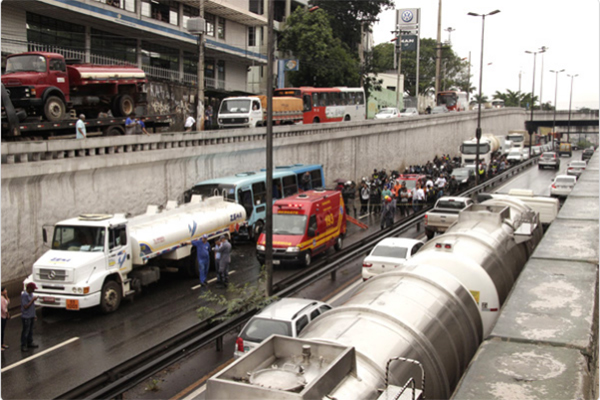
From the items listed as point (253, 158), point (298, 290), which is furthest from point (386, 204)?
point (298, 290)

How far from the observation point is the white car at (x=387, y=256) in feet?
53.6

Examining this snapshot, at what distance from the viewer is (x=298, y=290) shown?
53.3 feet

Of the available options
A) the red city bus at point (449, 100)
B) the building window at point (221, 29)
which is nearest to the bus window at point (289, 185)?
the building window at point (221, 29)

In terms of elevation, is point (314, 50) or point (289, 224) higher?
point (314, 50)

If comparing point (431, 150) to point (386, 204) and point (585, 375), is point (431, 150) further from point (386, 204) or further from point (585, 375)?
point (585, 375)

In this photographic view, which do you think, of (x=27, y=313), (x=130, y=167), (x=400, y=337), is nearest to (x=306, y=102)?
(x=130, y=167)

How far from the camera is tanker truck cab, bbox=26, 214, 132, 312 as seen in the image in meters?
14.8

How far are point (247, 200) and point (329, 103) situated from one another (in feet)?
69.1

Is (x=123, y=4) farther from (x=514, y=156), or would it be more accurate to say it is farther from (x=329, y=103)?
(x=514, y=156)

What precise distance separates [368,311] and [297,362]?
72.1 inches

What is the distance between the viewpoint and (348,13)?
59.7 meters

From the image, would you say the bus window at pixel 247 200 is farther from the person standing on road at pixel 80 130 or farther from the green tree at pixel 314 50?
the green tree at pixel 314 50

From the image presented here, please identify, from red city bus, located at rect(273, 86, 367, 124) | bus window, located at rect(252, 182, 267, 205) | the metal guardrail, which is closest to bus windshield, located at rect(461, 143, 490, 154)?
red city bus, located at rect(273, 86, 367, 124)

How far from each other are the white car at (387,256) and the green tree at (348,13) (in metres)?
44.1
